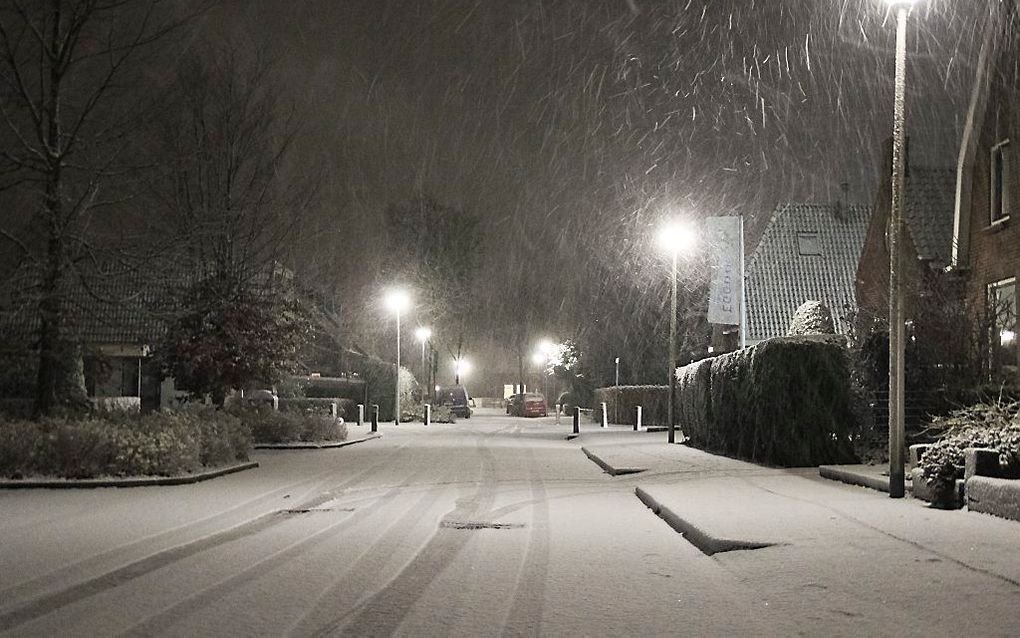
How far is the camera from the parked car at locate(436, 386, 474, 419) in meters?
62.5

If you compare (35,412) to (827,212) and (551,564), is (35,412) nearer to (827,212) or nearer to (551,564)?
(551,564)

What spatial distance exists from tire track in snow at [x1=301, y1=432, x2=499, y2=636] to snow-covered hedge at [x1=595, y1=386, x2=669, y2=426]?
31.5m

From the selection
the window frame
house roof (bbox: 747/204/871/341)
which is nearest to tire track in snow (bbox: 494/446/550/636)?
the window frame

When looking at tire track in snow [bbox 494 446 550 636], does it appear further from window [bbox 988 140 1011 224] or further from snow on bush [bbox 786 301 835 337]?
snow on bush [bbox 786 301 835 337]

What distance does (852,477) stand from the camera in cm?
1515

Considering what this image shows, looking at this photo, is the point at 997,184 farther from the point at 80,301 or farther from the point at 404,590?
the point at 80,301

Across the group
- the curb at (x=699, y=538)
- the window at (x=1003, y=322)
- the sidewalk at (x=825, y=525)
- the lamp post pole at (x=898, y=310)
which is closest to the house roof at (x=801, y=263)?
the window at (x=1003, y=322)

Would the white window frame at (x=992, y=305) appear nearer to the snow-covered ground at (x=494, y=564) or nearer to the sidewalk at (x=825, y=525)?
the sidewalk at (x=825, y=525)

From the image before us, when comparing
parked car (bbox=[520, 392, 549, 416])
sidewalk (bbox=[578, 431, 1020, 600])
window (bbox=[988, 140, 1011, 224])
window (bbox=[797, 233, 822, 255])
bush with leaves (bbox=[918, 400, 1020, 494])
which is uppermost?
window (bbox=[797, 233, 822, 255])

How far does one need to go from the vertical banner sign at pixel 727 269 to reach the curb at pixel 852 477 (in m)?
10.9

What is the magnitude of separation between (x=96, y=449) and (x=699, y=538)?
35.5 ft

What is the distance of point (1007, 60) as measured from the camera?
22.5 metres

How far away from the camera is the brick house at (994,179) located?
21.9 meters

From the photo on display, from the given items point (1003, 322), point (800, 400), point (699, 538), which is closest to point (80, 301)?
point (800, 400)
